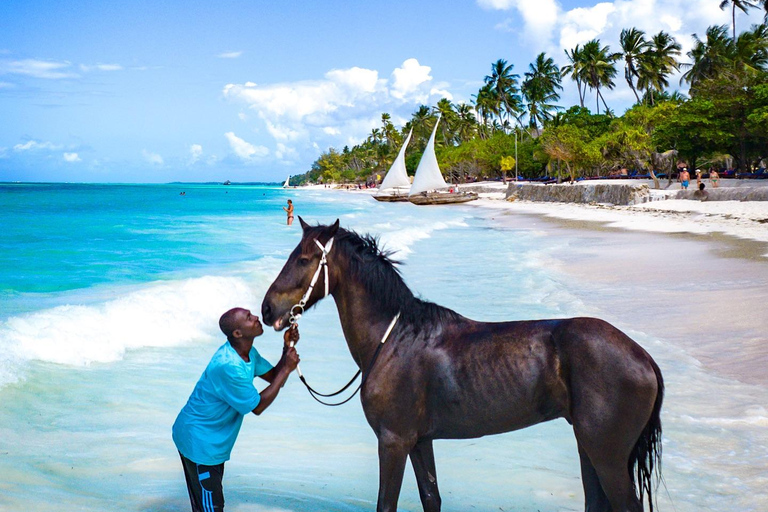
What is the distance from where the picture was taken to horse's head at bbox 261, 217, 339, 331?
306cm

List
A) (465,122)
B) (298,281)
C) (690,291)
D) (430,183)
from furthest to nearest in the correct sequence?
(465,122)
(430,183)
(690,291)
(298,281)

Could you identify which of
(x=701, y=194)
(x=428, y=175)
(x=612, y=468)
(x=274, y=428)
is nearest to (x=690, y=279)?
(x=274, y=428)

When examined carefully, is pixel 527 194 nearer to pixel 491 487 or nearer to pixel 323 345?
pixel 323 345

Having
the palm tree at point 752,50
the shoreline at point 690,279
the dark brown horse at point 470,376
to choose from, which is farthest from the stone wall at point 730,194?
the dark brown horse at point 470,376

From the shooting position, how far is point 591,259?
52.8ft

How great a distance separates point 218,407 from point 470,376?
1.15 meters

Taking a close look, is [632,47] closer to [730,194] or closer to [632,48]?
[632,48]

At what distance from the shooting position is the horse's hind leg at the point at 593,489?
117 inches

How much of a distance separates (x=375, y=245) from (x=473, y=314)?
6476mm

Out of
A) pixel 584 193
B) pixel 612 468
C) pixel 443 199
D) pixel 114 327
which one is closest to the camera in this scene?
pixel 612 468

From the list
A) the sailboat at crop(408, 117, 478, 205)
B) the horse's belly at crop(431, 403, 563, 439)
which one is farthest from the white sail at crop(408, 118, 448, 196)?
the horse's belly at crop(431, 403, 563, 439)

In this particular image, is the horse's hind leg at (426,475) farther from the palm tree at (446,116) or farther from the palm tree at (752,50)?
the palm tree at (446,116)

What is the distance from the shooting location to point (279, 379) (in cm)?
303

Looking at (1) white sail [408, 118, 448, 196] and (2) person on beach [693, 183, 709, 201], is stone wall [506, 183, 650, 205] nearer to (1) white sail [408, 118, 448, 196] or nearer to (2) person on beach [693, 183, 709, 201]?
(2) person on beach [693, 183, 709, 201]
